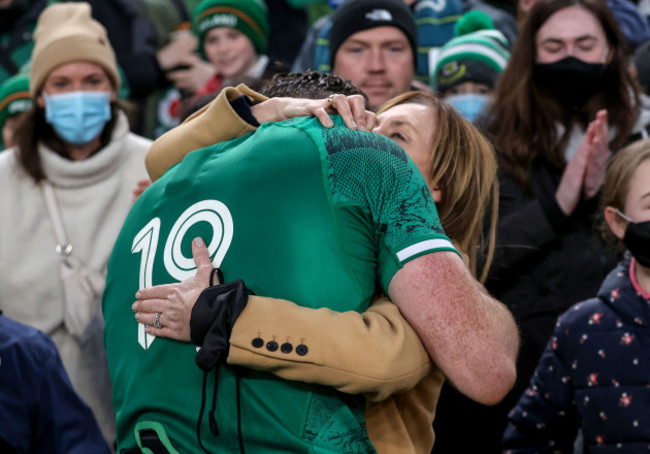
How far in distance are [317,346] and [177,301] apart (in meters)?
0.32

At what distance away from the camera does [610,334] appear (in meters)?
3.38

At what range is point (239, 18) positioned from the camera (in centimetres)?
639

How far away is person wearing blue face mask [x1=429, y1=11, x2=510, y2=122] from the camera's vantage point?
5055 mm

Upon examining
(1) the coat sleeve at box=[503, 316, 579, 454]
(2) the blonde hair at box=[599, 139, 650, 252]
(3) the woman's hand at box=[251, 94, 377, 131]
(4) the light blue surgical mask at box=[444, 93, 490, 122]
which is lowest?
(1) the coat sleeve at box=[503, 316, 579, 454]

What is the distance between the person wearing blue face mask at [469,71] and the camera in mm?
5055

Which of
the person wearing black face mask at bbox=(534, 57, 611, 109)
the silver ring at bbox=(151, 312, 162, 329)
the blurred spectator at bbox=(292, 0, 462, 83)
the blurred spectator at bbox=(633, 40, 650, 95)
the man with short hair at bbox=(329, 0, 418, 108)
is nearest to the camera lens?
the silver ring at bbox=(151, 312, 162, 329)

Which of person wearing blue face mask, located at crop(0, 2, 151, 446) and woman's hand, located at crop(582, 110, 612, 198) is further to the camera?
person wearing blue face mask, located at crop(0, 2, 151, 446)

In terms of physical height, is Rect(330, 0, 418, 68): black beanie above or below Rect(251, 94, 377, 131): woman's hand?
below

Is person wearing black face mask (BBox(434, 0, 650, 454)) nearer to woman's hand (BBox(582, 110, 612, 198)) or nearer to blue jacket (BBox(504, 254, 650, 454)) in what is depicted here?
woman's hand (BBox(582, 110, 612, 198))

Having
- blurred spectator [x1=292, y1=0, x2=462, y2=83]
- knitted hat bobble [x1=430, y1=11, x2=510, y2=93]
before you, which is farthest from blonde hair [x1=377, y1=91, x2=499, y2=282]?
blurred spectator [x1=292, y1=0, x2=462, y2=83]

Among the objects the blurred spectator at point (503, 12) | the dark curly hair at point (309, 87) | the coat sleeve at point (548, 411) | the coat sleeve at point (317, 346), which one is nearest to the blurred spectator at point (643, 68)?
the blurred spectator at point (503, 12)

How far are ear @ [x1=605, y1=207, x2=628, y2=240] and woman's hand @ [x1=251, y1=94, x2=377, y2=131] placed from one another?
58.9 inches

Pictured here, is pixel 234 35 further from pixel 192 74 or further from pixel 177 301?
pixel 177 301

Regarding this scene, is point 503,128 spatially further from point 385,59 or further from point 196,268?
point 196,268
